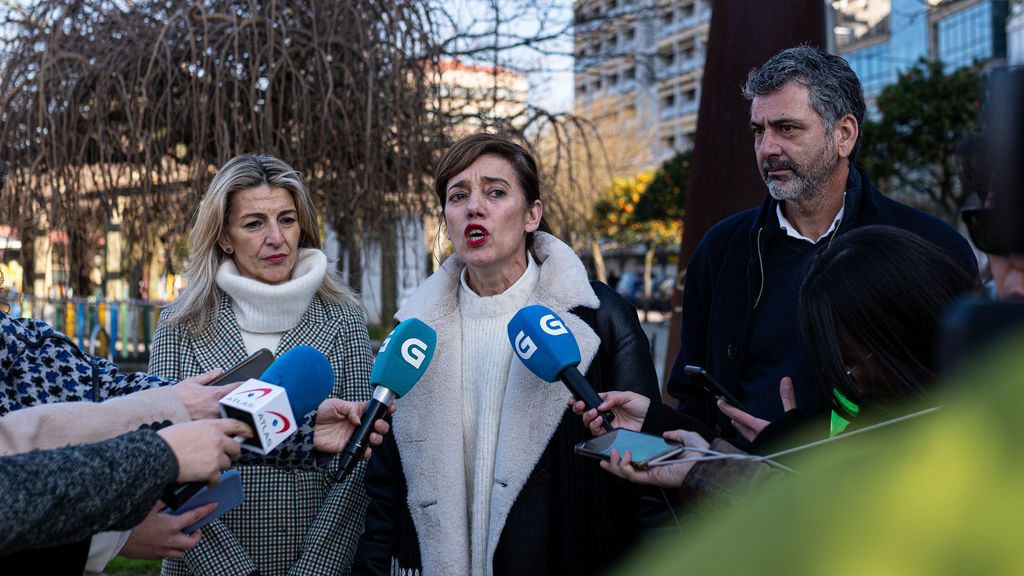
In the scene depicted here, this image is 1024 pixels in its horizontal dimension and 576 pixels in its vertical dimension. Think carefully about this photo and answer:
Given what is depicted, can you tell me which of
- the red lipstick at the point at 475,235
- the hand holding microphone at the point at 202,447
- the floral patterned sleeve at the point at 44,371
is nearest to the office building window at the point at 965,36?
the red lipstick at the point at 475,235

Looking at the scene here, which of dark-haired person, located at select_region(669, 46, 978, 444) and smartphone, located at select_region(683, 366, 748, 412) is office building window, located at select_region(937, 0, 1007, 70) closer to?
dark-haired person, located at select_region(669, 46, 978, 444)

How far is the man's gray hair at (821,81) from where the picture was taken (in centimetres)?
264

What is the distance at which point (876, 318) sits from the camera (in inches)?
60.6

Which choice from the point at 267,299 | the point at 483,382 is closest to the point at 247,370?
the point at 483,382

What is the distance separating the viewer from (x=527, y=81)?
33.8 ft

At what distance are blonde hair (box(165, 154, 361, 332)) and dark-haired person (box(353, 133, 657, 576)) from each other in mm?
587

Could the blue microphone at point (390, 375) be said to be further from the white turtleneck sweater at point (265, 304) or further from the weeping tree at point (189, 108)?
the weeping tree at point (189, 108)

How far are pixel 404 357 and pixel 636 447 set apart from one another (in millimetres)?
703

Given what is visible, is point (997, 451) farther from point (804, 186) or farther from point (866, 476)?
point (804, 186)

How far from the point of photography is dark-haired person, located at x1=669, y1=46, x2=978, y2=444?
8.46 feet

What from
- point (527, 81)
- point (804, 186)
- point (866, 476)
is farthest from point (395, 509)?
point (527, 81)

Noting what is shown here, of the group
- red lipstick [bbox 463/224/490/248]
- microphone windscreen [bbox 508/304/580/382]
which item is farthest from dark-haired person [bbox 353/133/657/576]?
microphone windscreen [bbox 508/304/580/382]

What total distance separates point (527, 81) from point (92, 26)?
17.7 feet

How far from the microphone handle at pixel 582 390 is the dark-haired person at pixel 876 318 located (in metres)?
0.39
